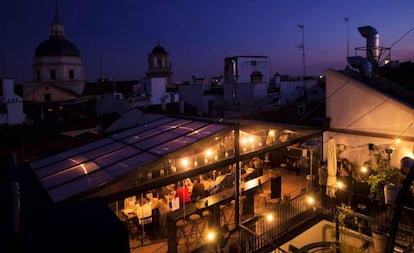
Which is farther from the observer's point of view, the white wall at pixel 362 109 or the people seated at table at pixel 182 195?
the people seated at table at pixel 182 195

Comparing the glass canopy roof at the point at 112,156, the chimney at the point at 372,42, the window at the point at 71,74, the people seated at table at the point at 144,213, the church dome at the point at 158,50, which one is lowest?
the people seated at table at the point at 144,213

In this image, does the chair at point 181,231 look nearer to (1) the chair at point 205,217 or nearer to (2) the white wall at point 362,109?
(1) the chair at point 205,217

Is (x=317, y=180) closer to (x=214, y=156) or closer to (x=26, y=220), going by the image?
(x=214, y=156)

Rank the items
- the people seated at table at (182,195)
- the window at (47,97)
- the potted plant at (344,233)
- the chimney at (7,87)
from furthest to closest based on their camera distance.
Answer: the window at (47,97)
the chimney at (7,87)
the people seated at table at (182,195)
the potted plant at (344,233)

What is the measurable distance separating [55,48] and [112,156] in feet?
193

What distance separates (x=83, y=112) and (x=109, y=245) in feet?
102

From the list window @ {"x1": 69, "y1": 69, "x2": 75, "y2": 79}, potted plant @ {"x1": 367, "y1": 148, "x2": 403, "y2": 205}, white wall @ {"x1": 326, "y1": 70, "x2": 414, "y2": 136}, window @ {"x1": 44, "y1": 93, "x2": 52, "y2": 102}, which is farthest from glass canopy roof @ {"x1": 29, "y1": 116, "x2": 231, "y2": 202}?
window @ {"x1": 69, "y1": 69, "x2": 75, "y2": 79}

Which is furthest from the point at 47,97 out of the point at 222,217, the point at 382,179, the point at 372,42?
the point at 382,179

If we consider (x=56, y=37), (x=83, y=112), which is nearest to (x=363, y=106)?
(x=83, y=112)

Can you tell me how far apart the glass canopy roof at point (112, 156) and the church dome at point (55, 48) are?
55.9 metres

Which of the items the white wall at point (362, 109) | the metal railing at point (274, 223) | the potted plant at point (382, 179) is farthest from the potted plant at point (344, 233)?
the white wall at point (362, 109)

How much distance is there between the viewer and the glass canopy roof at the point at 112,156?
753 cm

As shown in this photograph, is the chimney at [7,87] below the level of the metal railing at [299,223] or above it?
above

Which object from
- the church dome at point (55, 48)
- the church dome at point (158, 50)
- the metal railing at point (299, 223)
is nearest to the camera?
the metal railing at point (299, 223)
